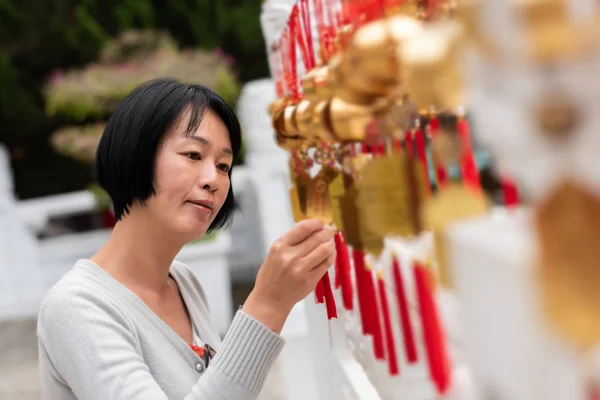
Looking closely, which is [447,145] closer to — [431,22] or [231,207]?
[431,22]

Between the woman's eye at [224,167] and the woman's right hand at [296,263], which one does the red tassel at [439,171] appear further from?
the woman's eye at [224,167]

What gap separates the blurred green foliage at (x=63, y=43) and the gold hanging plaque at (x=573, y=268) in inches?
199

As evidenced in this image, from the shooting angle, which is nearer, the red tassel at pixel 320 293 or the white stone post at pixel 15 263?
the red tassel at pixel 320 293

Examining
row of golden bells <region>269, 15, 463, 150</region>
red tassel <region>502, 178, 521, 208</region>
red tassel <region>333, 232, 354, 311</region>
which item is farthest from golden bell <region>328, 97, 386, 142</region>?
red tassel <region>333, 232, 354, 311</region>

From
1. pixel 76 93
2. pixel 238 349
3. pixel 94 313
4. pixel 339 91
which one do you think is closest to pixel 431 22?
pixel 339 91

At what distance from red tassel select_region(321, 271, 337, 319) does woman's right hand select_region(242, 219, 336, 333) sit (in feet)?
Answer: 0.10

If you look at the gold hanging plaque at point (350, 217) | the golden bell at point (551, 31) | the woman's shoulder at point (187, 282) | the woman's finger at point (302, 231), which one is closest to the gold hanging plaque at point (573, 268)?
the golden bell at point (551, 31)

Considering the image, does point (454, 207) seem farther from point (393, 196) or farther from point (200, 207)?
point (200, 207)

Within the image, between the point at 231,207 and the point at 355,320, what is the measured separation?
0.38 metres

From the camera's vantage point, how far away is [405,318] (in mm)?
440

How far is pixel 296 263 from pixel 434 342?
0.90ft

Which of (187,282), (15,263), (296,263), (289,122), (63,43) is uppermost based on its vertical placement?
(63,43)

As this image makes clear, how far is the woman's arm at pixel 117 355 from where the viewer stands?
71 cm

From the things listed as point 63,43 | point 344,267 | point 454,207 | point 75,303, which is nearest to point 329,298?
point 344,267
